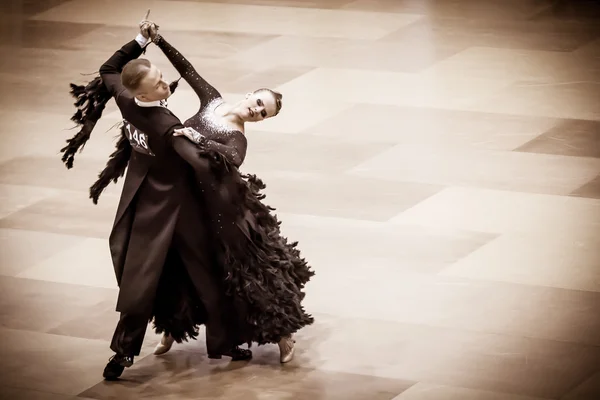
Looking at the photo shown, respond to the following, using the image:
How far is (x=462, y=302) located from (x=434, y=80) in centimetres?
313

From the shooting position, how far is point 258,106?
Answer: 5.47 metres

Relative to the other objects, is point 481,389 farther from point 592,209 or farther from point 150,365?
point 592,209

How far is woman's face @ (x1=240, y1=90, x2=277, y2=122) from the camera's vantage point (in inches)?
215

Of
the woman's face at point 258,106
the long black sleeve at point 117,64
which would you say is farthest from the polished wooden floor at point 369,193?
the long black sleeve at point 117,64

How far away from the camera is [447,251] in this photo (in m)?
6.78

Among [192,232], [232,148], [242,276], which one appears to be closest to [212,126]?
[232,148]

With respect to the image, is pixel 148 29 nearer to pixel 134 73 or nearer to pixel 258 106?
pixel 134 73

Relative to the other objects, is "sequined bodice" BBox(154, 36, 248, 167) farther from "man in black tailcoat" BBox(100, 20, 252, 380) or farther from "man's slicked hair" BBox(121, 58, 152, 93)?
"man's slicked hair" BBox(121, 58, 152, 93)

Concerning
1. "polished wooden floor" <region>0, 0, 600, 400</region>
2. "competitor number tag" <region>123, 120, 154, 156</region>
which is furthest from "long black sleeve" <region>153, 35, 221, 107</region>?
"polished wooden floor" <region>0, 0, 600, 400</region>

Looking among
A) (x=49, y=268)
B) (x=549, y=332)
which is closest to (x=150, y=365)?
(x=49, y=268)

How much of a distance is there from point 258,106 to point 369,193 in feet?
6.93

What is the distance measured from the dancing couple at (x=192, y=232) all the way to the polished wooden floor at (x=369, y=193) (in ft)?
0.72

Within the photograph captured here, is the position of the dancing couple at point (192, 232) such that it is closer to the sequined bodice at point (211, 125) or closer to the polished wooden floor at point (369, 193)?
the sequined bodice at point (211, 125)

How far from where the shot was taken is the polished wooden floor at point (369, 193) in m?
5.70
